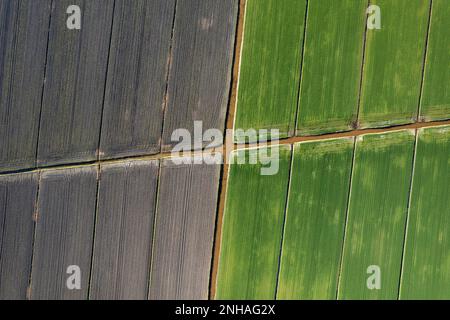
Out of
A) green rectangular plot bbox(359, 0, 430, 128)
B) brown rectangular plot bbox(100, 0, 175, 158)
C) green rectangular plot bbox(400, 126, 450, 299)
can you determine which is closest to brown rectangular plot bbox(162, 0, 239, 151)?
brown rectangular plot bbox(100, 0, 175, 158)

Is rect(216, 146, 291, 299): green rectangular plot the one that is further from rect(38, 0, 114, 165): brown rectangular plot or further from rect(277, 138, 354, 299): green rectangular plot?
rect(38, 0, 114, 165): brown rectangular plot

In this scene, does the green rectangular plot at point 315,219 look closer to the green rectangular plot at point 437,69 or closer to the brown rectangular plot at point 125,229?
the green rectangular plot at point 437,69

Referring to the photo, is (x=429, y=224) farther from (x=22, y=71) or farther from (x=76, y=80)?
(x=22, y=71)

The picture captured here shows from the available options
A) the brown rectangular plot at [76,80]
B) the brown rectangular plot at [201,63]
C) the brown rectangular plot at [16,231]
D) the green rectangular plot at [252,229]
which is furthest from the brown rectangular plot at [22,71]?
the green rectangular plot at [252,229]

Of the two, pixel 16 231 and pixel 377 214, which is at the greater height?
pixel 377 214

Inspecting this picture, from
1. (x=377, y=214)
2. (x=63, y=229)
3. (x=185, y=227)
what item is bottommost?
(x=63, y=229)

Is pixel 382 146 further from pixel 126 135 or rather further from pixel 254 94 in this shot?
pixel 126 135

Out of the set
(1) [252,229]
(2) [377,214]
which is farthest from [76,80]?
(2) [377,214]
